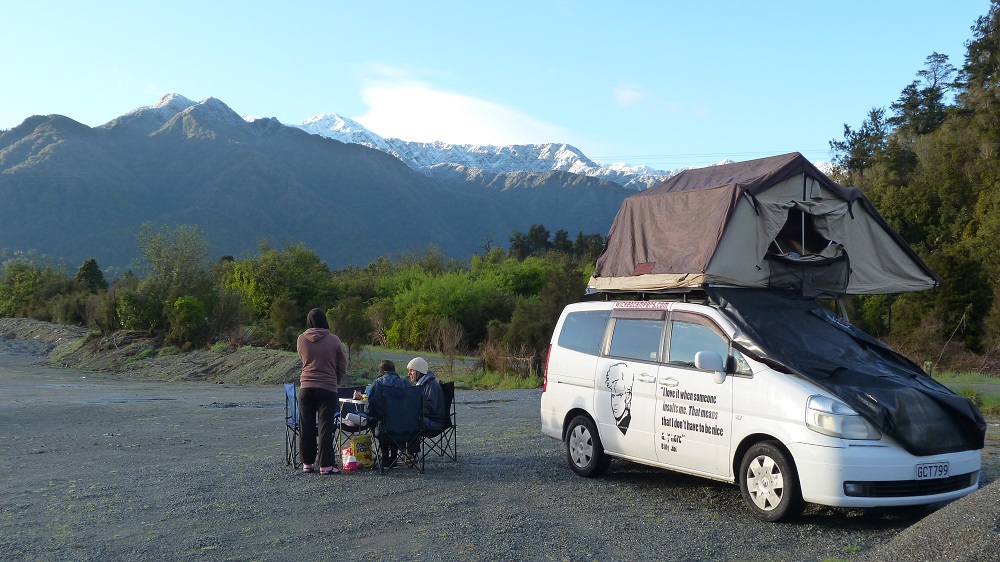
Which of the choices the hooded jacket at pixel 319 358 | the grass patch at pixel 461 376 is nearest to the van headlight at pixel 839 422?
the hooded jacket at pixel 319 358

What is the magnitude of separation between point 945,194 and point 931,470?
46.6 m

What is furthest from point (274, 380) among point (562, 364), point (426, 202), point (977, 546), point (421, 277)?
point (426, 202)

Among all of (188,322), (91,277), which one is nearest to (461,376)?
(188,322)

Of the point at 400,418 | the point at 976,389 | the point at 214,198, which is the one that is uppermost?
the point at 214,198

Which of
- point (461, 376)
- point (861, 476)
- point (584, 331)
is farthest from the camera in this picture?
point (461, 376)

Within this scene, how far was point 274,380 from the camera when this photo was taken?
26.3 metres

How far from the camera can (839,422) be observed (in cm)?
684

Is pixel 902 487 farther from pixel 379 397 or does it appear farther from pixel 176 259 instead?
pixel 176 259

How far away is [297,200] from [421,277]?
351ft

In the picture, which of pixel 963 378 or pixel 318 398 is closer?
pixel 318 398

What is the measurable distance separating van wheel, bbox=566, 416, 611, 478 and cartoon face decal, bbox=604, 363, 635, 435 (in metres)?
0.43

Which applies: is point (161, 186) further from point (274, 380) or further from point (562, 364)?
point (562, 364)

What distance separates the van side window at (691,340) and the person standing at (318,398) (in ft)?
12.3

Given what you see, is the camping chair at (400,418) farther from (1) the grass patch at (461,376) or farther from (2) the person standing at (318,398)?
(1) the grass patch at (461,376)
